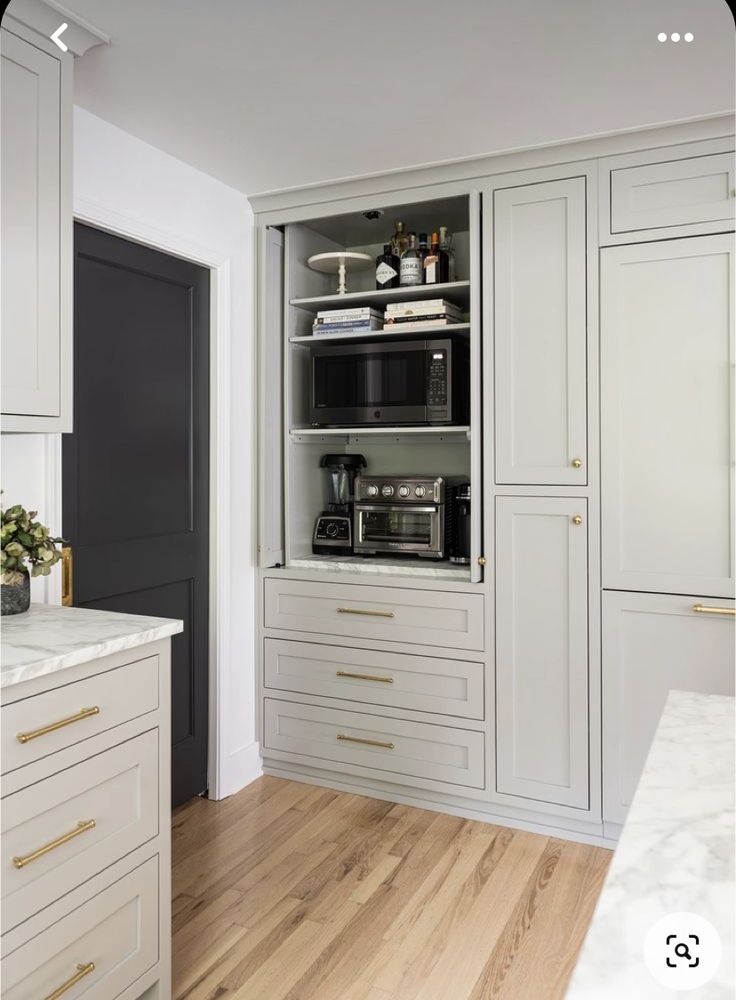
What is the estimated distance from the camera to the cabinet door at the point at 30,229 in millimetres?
1764

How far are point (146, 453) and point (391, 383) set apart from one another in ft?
3.22

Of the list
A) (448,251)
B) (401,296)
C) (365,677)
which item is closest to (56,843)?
(365,677)

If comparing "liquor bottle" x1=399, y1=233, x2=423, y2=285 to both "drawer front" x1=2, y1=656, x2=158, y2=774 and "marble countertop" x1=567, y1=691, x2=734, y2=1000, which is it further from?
"marble countertop" x1=567, y1=691, x2=734, y2=1000

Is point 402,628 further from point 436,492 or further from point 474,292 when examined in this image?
point 474,292

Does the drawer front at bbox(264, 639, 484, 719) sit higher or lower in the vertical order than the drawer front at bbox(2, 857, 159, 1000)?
higher

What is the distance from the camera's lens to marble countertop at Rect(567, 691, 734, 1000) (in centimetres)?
57

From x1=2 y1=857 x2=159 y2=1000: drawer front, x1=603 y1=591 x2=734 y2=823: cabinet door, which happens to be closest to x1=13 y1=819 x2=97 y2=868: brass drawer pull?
x1=2 y1=857 x2=159 y2=1000: drawer front

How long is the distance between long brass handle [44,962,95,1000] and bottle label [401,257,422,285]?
96.4 inches

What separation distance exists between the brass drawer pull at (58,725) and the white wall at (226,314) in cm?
146

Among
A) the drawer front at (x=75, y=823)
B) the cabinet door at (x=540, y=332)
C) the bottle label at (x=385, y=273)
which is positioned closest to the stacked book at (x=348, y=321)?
the bottle label at (x=385, y=273)

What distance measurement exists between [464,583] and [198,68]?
1.86m

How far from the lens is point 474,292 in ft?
9.10

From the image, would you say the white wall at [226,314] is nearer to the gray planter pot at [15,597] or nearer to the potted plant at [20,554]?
the potted plant at [20,554]

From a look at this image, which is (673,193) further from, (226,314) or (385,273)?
(226,314)
